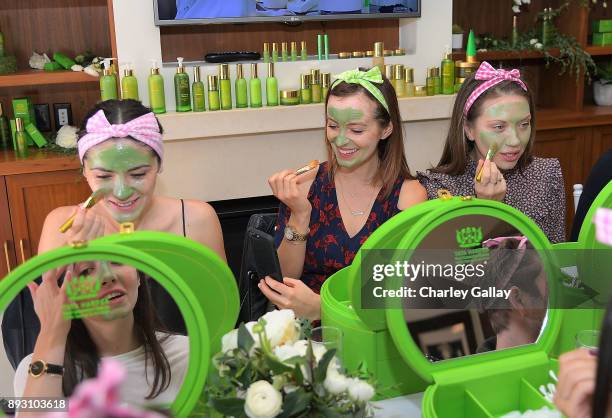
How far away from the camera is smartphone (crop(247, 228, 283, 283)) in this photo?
1311mm

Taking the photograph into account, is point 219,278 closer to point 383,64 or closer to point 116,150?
point 116,150

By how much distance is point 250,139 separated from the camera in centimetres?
285

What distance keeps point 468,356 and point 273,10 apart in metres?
2.22

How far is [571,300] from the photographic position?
3.28ft

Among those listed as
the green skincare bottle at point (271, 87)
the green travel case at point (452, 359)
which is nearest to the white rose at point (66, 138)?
the green skincare bottle at point (271, 87)

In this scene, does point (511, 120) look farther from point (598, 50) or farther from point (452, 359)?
point (598, 50)

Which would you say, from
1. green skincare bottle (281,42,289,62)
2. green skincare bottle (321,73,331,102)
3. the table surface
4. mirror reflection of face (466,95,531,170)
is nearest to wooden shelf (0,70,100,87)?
green skincare bottle (281,42,289,62)

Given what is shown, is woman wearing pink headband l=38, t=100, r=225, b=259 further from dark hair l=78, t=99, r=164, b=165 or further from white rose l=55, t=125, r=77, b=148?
white rose l=55, t=125, r=77, b=148

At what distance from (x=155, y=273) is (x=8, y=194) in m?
2.06

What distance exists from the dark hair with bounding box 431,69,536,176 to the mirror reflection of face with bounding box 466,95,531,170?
0.10ft

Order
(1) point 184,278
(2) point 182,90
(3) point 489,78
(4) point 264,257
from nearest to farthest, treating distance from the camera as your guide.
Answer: (1) point 184,278, (4) point 264,257, (3) point 489,78, (2) point 182,90

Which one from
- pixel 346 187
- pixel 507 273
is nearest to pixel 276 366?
pixel 507 273

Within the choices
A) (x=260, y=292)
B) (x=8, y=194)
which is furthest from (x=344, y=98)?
(x=8, y=194)

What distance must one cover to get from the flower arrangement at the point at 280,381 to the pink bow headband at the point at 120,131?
0.58m
